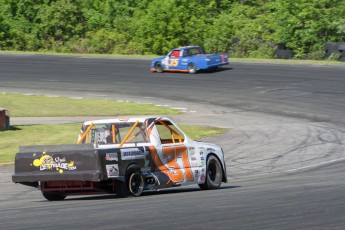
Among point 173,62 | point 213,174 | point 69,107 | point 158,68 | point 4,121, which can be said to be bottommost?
point 69,107

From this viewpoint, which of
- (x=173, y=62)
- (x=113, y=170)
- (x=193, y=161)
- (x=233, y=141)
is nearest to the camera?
(x=113, y=170)

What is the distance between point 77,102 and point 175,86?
6.18 m

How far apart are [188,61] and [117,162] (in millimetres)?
30671

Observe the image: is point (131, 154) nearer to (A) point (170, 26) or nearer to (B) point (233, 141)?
(B) point (233, 141)

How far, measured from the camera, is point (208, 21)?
199ft

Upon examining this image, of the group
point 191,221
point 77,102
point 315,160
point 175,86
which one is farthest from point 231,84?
point 191,221

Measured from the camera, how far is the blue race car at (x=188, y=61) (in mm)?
42438

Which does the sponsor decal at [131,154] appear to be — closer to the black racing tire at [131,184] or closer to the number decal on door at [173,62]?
the black racing tire at [131,184]

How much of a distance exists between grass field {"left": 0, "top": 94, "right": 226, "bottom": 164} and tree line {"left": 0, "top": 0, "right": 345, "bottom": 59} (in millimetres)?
16045

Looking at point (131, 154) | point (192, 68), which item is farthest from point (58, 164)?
point (192, 68)

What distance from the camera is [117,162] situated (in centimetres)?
1314

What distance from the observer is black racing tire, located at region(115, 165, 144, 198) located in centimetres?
1325

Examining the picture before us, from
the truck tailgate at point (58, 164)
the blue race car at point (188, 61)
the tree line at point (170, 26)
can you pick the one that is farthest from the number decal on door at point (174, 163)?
the tree line at point (170, 26)

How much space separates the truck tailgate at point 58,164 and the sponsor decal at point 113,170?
0.52 ft
